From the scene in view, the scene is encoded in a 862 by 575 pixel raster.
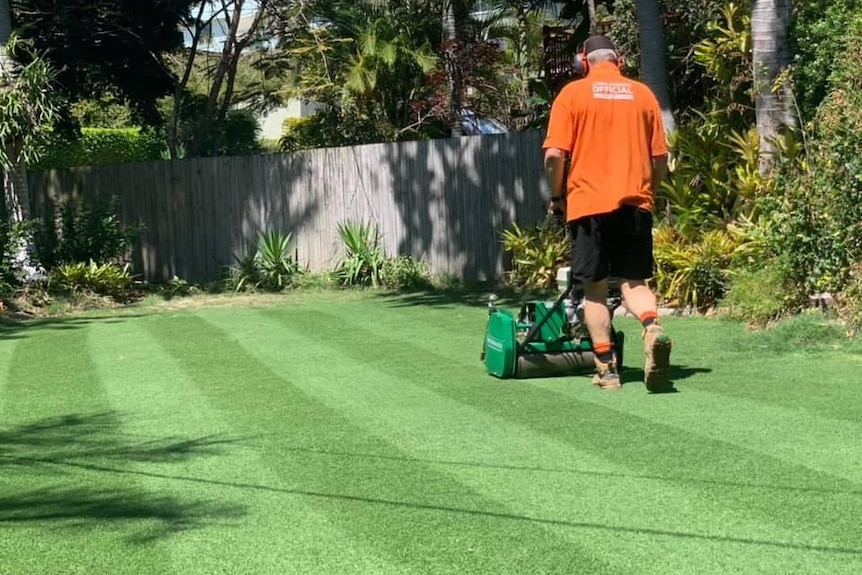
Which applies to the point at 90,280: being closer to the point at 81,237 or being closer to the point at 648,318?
the point at 81,237

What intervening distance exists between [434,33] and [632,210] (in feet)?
56.0

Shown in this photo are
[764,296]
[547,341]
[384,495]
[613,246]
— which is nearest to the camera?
[384,495]

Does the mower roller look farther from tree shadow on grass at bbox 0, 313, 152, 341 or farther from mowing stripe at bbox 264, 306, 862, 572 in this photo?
tree shadow on grass at bbox 0, 313, 152, 341

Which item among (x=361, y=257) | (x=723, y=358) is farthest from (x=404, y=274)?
(x=723, y=358)

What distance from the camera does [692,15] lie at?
12922mm

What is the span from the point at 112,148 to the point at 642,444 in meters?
24.5

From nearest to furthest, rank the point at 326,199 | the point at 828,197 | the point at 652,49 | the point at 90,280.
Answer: the point at 828,197 → the point at 652,49 → the point at 90,280 → the point at 326,199

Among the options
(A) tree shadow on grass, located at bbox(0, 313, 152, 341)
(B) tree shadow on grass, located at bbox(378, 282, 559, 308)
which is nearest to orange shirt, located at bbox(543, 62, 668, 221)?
(B) tree shadow on grass, located at bbox(378, 282, 559, 308)

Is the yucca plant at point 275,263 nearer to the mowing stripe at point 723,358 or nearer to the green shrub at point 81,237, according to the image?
the green shrub at point 81,237

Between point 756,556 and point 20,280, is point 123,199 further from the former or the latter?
point 756,556

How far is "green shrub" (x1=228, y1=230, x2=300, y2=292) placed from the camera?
15.4 m

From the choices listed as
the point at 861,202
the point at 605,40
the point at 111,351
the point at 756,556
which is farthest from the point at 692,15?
the point at 756,556

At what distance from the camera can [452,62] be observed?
20.7m

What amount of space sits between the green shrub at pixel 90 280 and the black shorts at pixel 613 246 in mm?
9426
